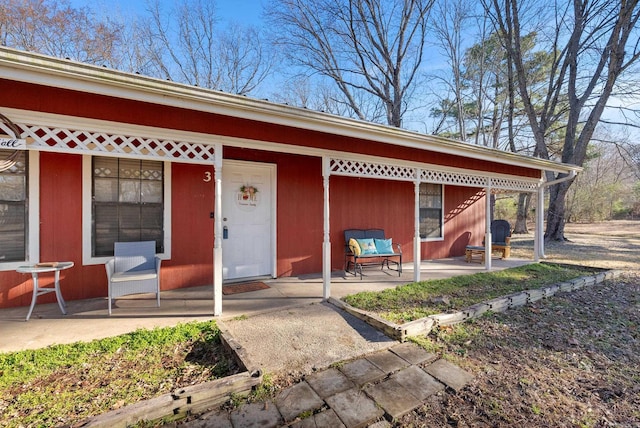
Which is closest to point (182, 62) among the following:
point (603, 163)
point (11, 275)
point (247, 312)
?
point (11, 275)

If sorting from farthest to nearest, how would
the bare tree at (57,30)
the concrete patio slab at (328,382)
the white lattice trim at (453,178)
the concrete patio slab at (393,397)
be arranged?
the bare tree at (57,30)
the white lattice trim at (453,178)
the concrete patio slab at (328,382)
the concrete patio slab at (393,397)

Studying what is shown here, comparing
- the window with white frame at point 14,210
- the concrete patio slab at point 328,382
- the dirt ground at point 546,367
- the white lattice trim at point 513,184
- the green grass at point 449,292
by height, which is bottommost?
the dirt ground at point 546,367

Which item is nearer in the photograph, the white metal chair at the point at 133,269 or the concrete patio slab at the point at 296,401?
the concrete patio slab at the point at 296,401

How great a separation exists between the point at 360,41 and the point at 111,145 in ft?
44.9

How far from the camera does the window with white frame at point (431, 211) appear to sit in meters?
7.59

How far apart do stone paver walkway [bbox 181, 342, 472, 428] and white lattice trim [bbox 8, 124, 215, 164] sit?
2.64 metres

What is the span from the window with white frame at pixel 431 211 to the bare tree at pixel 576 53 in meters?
6.85

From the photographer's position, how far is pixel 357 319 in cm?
368

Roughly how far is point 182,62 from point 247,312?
44.3 ft

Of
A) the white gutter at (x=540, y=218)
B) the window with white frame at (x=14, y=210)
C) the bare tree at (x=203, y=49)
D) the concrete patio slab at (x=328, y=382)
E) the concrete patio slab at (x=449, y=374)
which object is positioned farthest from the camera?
the bare tree at (x=203, y=49)

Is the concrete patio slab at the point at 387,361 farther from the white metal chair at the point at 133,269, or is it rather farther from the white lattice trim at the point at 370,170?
the white metal chair at the point at 133,269

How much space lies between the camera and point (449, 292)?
189 inches

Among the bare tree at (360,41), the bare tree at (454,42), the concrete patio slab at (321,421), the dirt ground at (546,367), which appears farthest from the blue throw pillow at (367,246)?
the bare tree at (454,42)

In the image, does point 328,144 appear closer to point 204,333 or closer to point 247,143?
point 247,143
